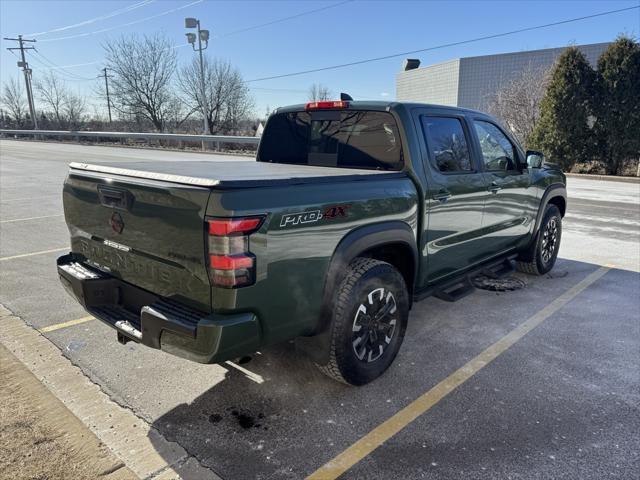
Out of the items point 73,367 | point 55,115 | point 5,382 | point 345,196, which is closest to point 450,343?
point 345,196

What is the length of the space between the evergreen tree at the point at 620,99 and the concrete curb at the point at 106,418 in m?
20.2

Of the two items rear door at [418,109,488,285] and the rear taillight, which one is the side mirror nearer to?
rear door at [418,109,488,285]

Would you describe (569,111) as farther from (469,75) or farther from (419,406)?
(469,75)

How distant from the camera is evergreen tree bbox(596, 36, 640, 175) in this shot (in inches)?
676

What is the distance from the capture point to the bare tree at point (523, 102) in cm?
2159

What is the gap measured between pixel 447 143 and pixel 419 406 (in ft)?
7.04

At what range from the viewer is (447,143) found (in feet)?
12.5

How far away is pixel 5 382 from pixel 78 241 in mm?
1064

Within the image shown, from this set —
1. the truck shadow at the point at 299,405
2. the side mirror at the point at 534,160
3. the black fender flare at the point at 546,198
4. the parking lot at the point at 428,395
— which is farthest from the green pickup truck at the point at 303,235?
the black fender flare at the point at 546,198

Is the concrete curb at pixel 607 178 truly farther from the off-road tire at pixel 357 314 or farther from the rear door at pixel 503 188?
the off-road tire at pixel 357 314

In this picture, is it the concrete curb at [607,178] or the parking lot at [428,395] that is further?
the concrete curb at [607,178]

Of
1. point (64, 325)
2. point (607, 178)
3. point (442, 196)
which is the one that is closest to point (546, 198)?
point (442, 196)

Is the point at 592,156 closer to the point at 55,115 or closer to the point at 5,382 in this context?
the point at 5,382

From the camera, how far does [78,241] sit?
3291 mm
